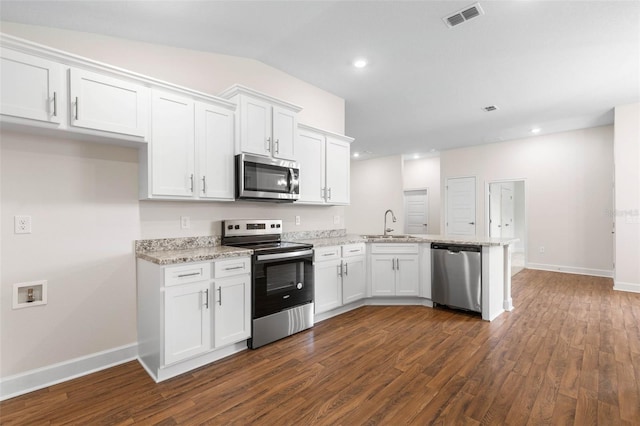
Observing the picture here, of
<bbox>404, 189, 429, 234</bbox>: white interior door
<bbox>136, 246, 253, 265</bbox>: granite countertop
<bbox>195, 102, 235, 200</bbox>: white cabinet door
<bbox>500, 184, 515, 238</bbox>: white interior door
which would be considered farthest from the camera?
<bbox>404, 189, 429, 234</bbox>: white interior door

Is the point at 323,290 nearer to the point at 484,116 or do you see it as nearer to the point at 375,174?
the point at 484,116

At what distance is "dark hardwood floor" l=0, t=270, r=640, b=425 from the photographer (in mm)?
1858

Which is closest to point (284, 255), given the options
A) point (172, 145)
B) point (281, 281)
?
point (281, 281)

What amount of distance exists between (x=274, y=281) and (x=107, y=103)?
1980 mm

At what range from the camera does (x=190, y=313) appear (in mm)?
2346

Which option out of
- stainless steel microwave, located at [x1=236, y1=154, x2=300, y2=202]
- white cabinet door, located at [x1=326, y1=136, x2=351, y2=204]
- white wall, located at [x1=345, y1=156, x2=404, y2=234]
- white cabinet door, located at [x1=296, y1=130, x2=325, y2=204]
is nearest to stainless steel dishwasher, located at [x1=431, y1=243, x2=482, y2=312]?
white cabinet door, located at [x1=326, y1=136, x2=351, y2=204]

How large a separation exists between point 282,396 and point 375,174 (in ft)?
26.0

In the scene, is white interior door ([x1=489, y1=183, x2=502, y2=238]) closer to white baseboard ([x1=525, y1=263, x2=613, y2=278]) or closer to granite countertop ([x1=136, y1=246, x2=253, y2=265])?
white baseboard ([x1=525, y1=263, x2=613, y2=278])

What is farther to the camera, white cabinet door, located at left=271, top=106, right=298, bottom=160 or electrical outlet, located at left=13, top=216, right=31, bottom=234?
white cabinet door, located at left=271, top=106, right=298, bottom=160

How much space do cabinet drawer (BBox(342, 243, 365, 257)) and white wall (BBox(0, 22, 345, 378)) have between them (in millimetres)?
1704

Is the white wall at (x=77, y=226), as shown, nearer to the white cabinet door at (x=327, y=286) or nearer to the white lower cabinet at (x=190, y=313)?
the white lower cabinet at (x=190, y=313)

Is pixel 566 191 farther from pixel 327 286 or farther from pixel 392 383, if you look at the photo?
pixel 392 383

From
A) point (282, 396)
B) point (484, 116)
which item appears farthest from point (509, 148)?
point (282, 396)

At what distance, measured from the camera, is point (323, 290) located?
3.45 meters
